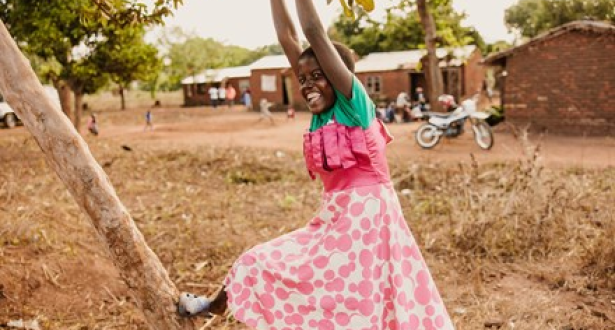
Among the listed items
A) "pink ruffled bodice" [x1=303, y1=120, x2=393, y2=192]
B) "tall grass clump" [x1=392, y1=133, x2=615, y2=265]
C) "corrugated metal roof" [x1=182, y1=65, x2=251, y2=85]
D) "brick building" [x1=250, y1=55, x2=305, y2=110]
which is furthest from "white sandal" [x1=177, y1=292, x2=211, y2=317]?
"corrugated metal roof" [x1=182, y1=65, x2=251, y2=85]

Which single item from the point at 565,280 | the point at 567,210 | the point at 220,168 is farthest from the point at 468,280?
the point at 220,168

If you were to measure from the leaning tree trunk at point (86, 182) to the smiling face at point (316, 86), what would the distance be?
104 centimetres

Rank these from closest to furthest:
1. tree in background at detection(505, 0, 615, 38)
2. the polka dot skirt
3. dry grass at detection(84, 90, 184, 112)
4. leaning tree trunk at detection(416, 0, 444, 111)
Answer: the polka dot skirt → leaning tree trunk at detection(416, 0, 444, 111) → tree in background at detection(505, 0, 615, 38) → dry grass at detection(84, 90, 184, 112)

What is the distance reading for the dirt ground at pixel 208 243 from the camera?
3.87 metres

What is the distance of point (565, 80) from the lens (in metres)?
13.6

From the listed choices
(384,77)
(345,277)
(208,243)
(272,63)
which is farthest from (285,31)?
(272,63)

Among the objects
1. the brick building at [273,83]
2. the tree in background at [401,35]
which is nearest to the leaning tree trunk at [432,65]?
the tree in background at [401,35]

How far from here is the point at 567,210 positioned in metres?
5.47

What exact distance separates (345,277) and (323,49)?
90 centimetres

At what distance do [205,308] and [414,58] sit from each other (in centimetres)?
2539

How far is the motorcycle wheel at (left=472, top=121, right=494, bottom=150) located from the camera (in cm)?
1120

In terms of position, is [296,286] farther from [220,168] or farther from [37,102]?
[220,168]

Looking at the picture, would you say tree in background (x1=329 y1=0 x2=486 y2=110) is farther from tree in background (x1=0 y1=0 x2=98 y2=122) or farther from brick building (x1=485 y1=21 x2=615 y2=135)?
tree in background (x1=0 y1=0 x2=98 y2=122)

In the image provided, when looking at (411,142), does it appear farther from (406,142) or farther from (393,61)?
(393,61)
